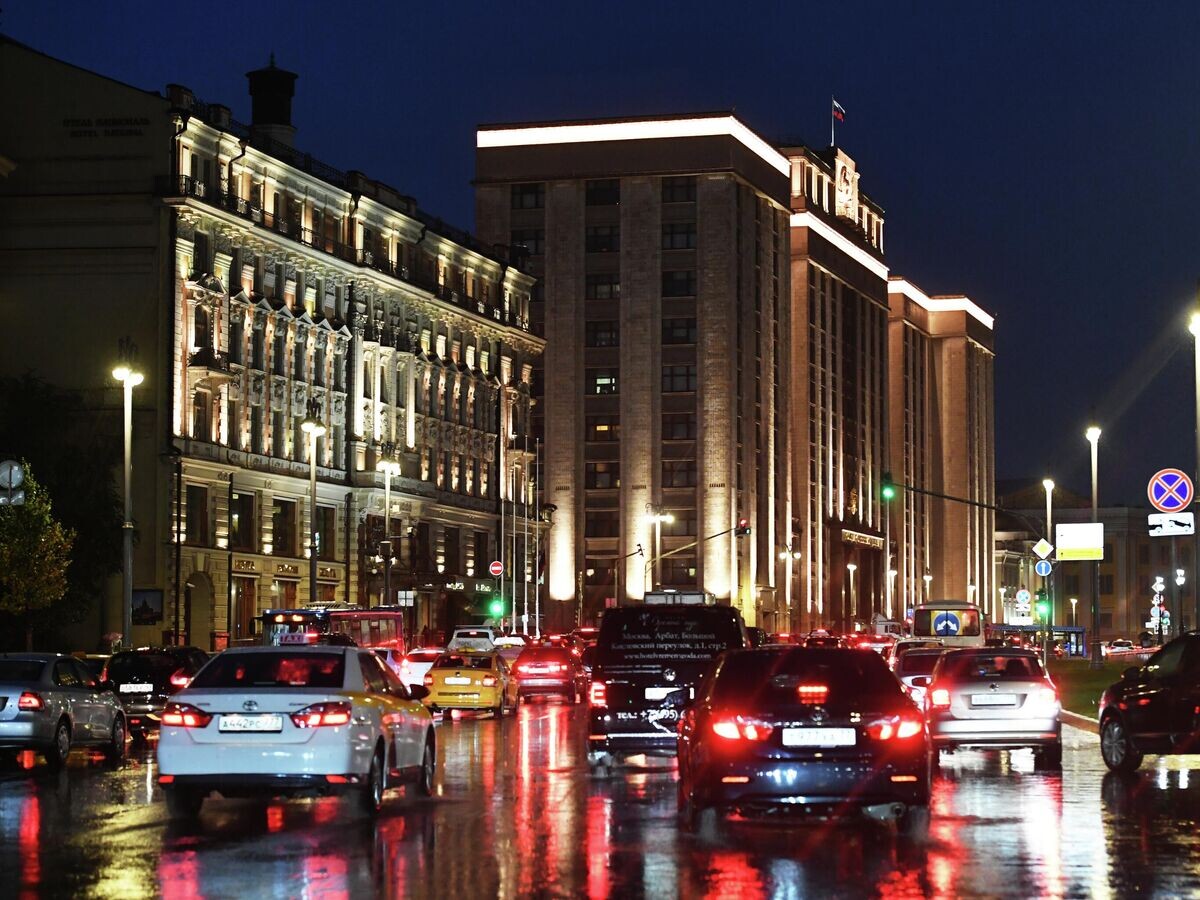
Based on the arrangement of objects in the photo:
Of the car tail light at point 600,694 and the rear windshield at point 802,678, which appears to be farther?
the car tail light at point 600,694

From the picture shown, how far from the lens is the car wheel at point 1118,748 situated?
25.8 m

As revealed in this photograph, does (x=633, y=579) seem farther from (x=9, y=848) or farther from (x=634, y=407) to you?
(x=9, y=848)

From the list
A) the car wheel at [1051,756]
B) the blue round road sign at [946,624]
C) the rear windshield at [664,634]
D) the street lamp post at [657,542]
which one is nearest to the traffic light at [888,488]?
the blue round road sign at [946,624]

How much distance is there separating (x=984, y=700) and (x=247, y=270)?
5419cm

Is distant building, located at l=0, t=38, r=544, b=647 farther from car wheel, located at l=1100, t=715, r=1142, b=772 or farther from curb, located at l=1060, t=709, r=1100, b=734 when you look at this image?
car wheel, located at l=1100, t=715, r=1142, b=772

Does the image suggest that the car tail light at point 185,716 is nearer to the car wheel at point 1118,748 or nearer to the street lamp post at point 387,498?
the car wheel at point 1118,748

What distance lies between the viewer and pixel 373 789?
63.8ft

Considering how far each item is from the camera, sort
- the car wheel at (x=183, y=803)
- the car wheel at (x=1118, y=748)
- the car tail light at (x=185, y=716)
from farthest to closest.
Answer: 1. the car wheel at (x=1118, y=748)
2. the car wheel at (x=183, y=803)
3. the car tail light at (x=185, y=716)

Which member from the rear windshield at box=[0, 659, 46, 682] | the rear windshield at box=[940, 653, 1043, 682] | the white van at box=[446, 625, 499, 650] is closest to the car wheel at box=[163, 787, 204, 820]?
the rear windshield at box=[0, 659, 46, 682]

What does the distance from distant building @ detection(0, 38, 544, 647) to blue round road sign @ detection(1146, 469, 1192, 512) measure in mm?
33192

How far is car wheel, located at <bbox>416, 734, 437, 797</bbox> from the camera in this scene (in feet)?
72.2

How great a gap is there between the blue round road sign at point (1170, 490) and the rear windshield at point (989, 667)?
13310 millimetres

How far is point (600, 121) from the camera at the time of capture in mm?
132750

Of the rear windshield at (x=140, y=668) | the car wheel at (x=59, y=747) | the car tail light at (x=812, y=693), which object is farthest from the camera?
the rear windshield at (x=140, y=668)
